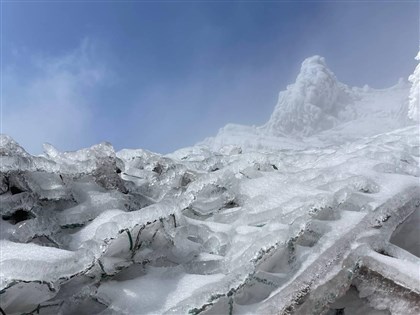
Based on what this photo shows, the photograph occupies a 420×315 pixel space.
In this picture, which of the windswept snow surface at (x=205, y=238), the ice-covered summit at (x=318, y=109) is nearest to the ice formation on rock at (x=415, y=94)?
the windswept snow surface at (x=205, y=238)

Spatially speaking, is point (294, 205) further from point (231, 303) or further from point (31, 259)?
point (31, 259)

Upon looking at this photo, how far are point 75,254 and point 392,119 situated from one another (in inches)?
2089

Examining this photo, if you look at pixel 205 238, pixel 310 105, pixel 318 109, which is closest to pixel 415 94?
pixel 205 238

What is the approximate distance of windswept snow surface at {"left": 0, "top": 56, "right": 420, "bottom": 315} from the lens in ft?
6.44

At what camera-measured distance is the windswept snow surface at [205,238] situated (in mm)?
1962

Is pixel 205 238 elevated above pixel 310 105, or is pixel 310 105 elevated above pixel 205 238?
pixel 310 105

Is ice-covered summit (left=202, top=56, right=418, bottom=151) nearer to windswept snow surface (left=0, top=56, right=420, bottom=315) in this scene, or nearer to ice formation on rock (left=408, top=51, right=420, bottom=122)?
ice formation on rock (left=408, top=51, right=420, bottom=122)

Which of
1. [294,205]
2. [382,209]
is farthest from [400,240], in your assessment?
[294,205]

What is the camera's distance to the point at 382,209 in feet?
8.43

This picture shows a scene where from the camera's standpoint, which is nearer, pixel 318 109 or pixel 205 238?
pixel 205 238

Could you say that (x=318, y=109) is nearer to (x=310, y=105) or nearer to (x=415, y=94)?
(x=310, y=105)

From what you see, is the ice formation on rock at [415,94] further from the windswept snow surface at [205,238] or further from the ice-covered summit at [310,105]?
the ice-covered summit at [310,105]

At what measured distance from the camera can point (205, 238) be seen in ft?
8.94

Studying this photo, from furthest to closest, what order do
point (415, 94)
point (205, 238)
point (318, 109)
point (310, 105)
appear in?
point (310, 105) → point (318, 109) → point (415, 94) → point (205, 238)
